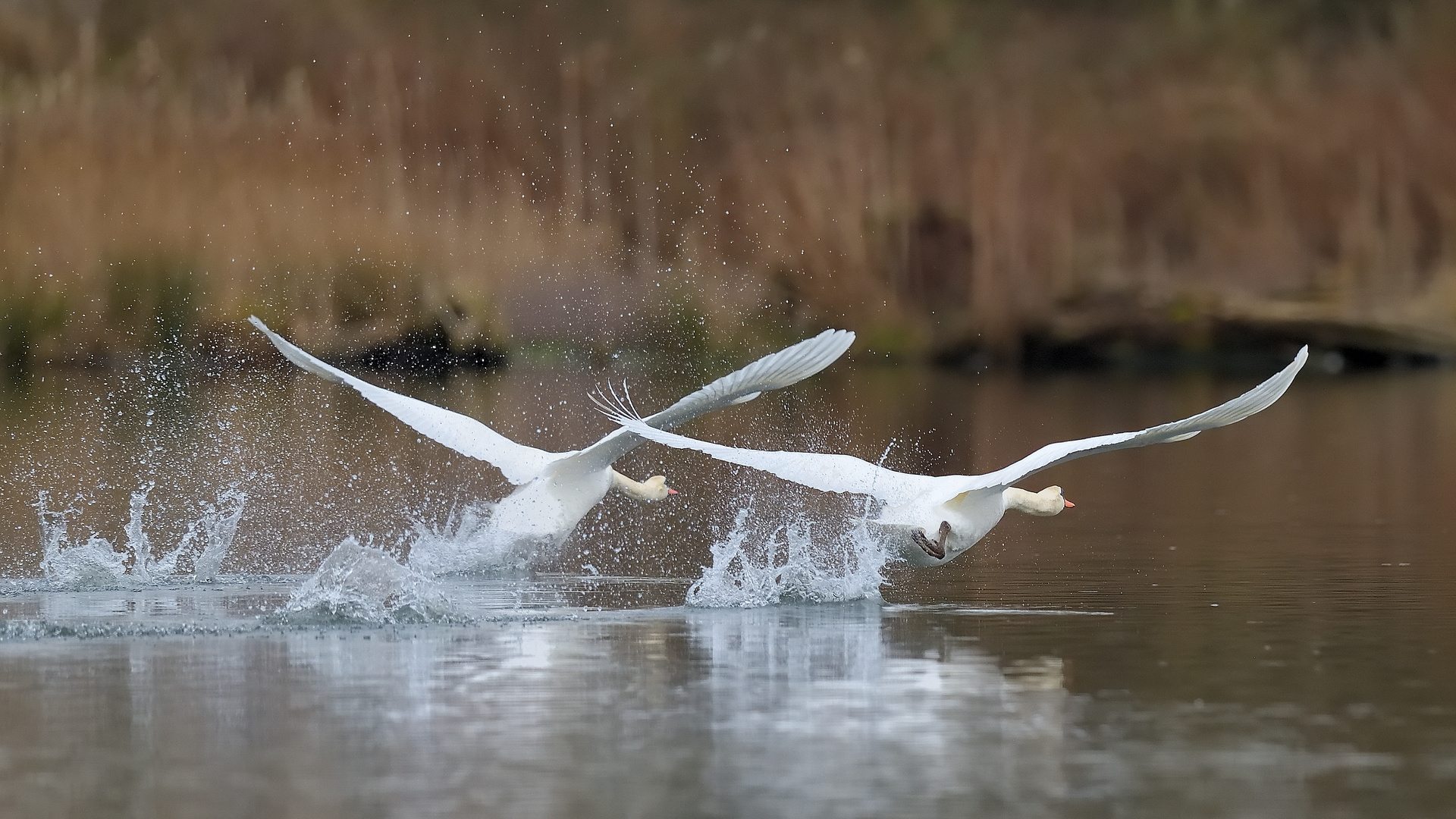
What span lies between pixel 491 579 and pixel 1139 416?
42.9ft

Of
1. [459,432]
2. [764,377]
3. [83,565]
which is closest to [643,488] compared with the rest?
[459,432]

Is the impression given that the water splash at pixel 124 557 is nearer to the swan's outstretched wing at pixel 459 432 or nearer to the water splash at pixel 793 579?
the swan's outstretched wing at pixel 459 432

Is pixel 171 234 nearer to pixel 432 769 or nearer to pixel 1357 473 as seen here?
pixel 1357 473

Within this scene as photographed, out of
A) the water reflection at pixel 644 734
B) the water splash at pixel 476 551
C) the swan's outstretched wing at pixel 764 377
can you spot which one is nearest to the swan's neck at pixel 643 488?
the water splash at pixel 476 551

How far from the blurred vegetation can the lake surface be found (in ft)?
31.2

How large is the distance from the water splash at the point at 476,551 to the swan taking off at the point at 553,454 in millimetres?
26

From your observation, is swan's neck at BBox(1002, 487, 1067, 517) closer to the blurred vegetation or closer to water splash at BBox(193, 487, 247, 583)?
water splash at BBox(193, 487, 247, 583)

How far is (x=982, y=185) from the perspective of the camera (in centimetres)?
3634

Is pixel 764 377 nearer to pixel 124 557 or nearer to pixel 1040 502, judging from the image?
pixel 1040 502

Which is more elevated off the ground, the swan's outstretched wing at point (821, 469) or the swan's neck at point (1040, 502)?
the swan's outstretched wing at point (821, 469)

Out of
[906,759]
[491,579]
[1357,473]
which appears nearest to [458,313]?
[1357,473]

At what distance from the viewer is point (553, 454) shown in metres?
13.4

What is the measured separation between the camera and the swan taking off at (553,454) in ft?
39.6

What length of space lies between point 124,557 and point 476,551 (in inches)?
70.6
